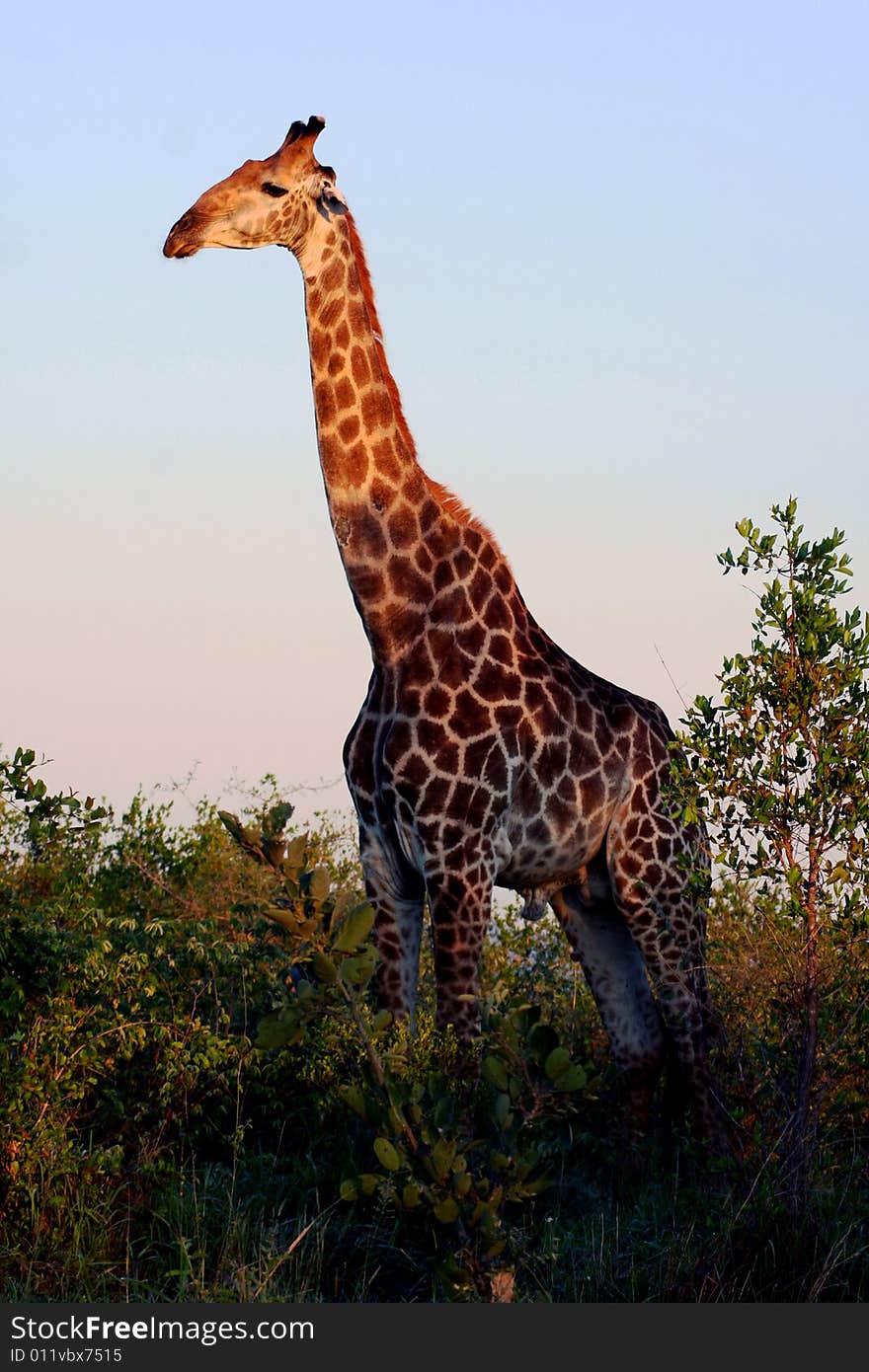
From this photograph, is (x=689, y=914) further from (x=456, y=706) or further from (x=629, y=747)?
(x=456, y=706)

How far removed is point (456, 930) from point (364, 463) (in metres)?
2.55

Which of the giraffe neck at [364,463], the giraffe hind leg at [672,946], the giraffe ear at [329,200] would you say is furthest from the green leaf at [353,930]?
the giraffe ear at [329,200]

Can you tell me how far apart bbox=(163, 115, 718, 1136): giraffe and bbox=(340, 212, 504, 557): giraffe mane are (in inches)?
0.5

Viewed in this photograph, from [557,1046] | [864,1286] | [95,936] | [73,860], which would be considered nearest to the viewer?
[557,1046]

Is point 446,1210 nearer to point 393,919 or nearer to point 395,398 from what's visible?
point 393,919

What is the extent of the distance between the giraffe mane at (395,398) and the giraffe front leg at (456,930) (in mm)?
1934

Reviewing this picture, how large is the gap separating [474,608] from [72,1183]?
353 cm

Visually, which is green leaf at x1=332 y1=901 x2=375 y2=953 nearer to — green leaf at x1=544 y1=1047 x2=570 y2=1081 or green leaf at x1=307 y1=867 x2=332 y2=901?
green leaf at x1=307 y1=867 x2=332 y2=901

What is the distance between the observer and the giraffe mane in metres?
8.58

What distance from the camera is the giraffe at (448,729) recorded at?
7.95 meters

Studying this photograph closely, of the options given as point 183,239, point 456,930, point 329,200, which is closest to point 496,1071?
point 456,930

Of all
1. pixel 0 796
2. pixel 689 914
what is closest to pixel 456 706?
pixel 689 914

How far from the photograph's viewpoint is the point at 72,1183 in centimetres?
689

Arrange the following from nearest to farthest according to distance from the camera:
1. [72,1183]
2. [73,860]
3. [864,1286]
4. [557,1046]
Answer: [557,1046] → [864,1286] → [72,1183] → [73,860]
